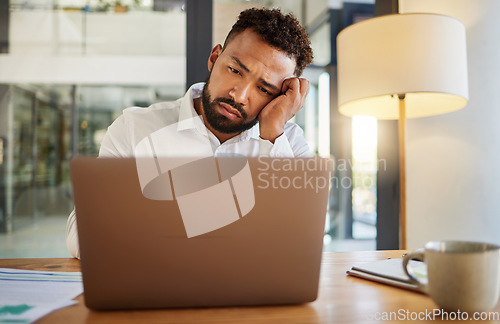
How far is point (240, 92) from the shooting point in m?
1.39

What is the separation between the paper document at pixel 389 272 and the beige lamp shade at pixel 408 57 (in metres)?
0.94

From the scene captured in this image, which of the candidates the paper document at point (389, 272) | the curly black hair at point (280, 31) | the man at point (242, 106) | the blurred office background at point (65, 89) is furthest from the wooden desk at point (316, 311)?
the blurred office background at point (65, 89)

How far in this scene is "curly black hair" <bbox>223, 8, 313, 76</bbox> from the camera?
138 centimetres

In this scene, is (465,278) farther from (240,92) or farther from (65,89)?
(65,89)

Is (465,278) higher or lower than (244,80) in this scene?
lower

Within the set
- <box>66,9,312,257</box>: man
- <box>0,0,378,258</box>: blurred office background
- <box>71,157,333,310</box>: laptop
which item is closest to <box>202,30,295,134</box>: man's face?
<box>66,9,312,257</box>: man

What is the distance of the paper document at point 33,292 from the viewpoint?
1.78ft

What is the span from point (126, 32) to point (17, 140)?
1.11m

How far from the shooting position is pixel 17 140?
9.31ft

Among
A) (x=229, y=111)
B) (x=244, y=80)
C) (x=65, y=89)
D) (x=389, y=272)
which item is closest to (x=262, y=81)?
(x=244, y=80)

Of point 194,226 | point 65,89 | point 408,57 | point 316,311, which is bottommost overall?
point 316,311

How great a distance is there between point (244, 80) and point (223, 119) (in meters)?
0.17

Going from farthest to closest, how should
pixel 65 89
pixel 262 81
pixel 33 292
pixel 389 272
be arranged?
pixel 65 89, pixel 262 81, pixel 389 272, pixel 33 292

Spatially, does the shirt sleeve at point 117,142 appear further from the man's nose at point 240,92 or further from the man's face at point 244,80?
the man's nose at point 240,92
